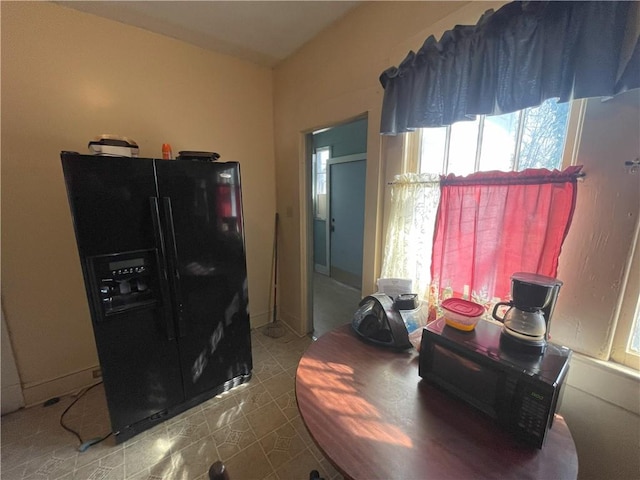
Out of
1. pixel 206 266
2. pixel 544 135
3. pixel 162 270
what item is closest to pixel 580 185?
pixel 544 135

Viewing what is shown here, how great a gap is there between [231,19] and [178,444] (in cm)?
283

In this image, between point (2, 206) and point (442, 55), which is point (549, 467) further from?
point (2, 206)

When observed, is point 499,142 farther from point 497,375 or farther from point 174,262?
point 174,262

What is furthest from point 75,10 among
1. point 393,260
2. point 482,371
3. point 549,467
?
point 549,467

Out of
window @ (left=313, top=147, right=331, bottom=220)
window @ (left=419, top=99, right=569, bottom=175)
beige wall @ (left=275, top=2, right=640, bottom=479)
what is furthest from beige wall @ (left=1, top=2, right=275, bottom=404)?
window @ (left=313, top=147, right=331, bottom=220)

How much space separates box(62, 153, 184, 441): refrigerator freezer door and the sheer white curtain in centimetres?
143

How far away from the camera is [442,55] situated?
1.17m

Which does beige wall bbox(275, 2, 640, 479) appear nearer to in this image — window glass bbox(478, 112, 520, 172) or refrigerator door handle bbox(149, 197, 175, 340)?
window glass bbox(478, 112, 520, 172)

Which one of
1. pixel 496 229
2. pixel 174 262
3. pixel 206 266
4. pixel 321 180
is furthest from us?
pixel 321 180

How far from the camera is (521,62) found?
3.10 ft

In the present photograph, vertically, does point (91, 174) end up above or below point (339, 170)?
below

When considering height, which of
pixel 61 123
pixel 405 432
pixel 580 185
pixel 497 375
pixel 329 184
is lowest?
pixel 405 432

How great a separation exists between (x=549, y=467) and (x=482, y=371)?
25cm

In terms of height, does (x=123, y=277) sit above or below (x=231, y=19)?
below
